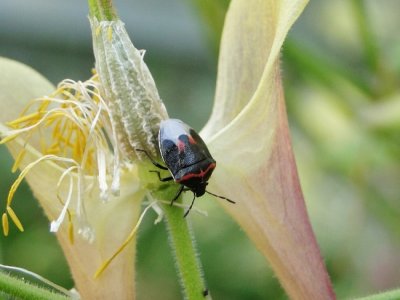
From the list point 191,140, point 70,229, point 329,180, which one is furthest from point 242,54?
point 329,180

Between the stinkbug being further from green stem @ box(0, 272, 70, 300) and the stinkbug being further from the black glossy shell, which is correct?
green stem @ box(0, 272, 70, 300)

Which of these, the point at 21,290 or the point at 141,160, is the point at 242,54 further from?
the point at 21,290

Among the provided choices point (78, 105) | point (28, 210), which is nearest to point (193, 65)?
point (28, 210)

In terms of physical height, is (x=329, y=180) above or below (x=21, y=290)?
below

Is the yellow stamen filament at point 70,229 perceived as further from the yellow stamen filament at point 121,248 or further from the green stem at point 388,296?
the green stem at point 388,296

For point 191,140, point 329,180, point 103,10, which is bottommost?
point 329,180

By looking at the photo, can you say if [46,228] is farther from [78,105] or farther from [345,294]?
[78,105]

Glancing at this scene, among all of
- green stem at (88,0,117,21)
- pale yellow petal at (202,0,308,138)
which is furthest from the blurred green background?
green stem at (88,0,117,21)

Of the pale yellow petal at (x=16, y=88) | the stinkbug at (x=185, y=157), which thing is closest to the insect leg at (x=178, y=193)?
the stinkbug at (x=185, y=157)
